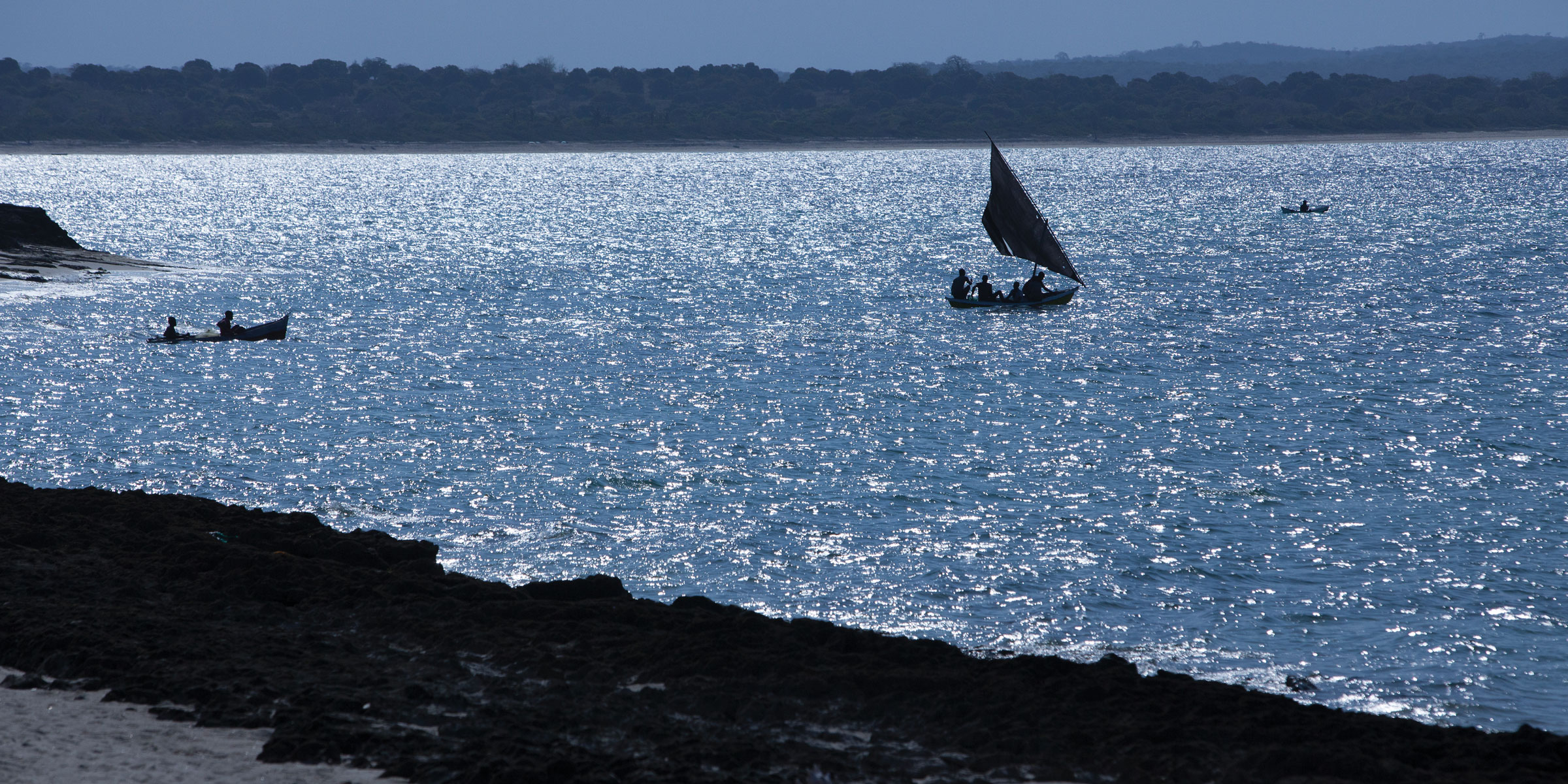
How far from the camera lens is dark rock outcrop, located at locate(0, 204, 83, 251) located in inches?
2331

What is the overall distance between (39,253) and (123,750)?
5563cm

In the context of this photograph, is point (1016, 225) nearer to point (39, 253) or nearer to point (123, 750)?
point (39, 253)

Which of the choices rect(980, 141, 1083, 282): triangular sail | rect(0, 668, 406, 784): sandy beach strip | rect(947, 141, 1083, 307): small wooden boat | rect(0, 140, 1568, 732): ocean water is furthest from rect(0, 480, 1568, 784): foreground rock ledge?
rect(947, 141, 1083, 307): small wooden boat

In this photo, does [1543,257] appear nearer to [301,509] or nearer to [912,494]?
[912,494]

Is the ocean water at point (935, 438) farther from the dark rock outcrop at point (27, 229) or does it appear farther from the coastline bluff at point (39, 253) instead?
the dark rock outcrop at point (27, 229)

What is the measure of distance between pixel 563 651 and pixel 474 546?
8010 mm

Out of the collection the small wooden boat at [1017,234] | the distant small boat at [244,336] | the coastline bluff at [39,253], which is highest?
the small wooden boat at [1017,234]

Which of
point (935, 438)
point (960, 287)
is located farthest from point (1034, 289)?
point (935, 438)

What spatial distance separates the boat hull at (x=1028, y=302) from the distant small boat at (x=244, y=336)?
22.9 m

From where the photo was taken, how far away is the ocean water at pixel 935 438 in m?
18.5

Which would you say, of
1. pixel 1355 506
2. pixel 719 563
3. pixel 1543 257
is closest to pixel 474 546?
pixel 719 563

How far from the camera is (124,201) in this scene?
135m

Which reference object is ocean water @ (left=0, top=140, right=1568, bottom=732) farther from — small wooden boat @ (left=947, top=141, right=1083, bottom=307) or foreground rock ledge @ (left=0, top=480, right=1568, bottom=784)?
foreground rock ledge @ (left=0, top=480, right=1568, bottom=784)

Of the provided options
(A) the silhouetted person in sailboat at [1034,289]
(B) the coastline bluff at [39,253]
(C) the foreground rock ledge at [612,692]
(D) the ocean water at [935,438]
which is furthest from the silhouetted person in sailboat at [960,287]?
(C) the foreground rock ledge at [612,692]
